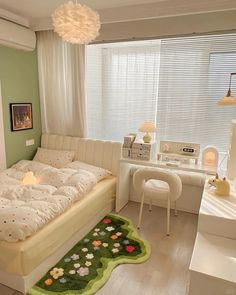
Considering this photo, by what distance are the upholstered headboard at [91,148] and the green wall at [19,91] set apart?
30 cm

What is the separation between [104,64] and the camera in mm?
3477

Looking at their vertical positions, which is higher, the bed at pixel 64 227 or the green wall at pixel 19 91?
the green wall at pixel 19 91

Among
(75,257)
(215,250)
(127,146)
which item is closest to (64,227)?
(75,257)

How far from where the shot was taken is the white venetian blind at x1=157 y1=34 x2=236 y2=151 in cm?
283

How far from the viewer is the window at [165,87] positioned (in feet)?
9.45

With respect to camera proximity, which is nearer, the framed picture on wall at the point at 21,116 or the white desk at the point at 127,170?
the white desk at the point at 127,170

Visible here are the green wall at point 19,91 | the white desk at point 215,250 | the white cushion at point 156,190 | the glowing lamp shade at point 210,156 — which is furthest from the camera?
the green wall at point 19,91

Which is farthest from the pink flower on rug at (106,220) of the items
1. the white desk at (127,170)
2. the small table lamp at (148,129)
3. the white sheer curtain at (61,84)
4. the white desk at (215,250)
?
the white sheer curtain at (61,84)

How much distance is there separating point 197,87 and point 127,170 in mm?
1424

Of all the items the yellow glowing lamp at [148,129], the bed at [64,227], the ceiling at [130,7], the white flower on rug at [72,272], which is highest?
the ceiling at [130,7]

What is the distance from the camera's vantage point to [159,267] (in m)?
2.12

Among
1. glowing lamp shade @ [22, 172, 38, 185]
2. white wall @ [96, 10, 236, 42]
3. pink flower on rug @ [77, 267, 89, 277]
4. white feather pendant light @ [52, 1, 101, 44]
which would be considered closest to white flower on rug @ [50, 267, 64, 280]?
pink flower on rug @ [77, 267, 89, 277]

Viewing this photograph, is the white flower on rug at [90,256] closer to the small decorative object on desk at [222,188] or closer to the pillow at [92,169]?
the pillow at [92,169]

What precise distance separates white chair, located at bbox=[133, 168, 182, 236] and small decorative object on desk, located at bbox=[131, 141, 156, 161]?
A: 36cm
